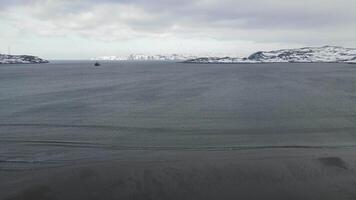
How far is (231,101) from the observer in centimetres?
5441

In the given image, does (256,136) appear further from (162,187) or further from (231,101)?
(231,101)

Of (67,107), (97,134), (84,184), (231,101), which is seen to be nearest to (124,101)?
(67,107)

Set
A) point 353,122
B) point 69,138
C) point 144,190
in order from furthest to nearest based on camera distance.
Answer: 1. point 353,122
2. point 69,138
3. point 144,190

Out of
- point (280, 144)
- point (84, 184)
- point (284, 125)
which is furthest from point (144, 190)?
point (284, 125)

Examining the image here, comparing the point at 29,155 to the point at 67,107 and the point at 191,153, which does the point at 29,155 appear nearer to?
the point at 191,153

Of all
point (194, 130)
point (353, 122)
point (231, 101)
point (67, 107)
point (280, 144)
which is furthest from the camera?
point (231, 101)

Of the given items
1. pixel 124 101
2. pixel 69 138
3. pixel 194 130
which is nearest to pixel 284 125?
pixel 194 130

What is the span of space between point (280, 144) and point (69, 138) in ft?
55.0

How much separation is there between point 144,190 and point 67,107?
33317 mm

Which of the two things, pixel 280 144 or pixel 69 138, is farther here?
pixel 69 138

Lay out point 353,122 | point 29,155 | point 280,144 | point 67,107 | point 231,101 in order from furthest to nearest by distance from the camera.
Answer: point 231,101
point 67,107
point 353,122
point 280,144
point 29,155

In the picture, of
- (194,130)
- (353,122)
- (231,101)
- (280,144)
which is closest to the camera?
(280,144)

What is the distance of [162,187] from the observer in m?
19.3

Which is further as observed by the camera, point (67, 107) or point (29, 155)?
point (67, 107)
